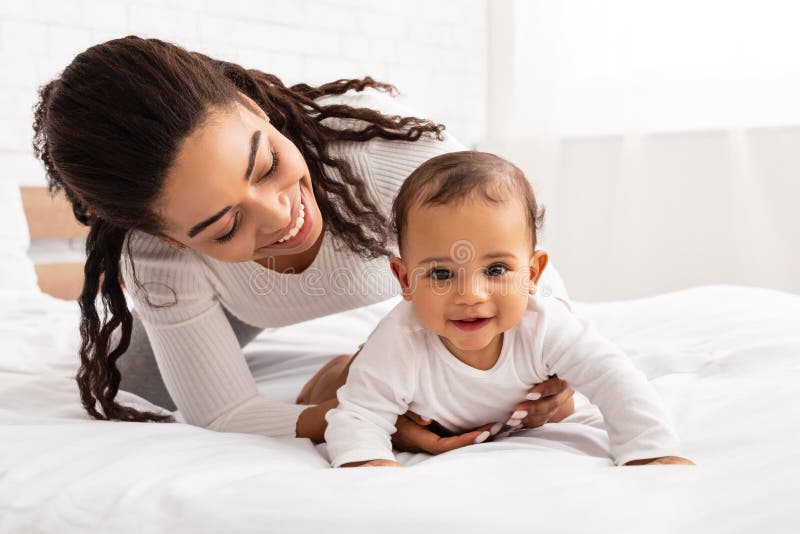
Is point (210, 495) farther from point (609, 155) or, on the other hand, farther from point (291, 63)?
point (609, 155)

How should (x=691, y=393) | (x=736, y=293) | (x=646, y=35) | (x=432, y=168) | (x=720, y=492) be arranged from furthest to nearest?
(x=646, y=35)
(x=736, y=293)
(x=691, y=393)
(x=432, y=168)
(x=720, y=492)

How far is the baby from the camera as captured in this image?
1.06 metres

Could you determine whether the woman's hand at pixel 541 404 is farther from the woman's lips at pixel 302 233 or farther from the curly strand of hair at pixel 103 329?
the curly strand of hair at pixel 103 329

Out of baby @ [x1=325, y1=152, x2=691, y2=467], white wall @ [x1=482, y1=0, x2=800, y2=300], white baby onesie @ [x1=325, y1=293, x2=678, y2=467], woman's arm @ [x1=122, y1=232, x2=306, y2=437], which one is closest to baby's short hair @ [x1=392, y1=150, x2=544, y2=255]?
baby @ [x1=325, y1=152, x2=691, y2=467]

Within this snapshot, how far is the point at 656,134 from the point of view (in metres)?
3.08

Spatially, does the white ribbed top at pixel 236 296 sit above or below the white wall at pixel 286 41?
below

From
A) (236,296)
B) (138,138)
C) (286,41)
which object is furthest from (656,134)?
(138,138)

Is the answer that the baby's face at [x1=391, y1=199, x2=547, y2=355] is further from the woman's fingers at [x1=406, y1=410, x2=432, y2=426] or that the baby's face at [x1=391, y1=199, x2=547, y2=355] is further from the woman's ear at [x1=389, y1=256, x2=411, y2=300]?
the woman's fingers at [x1=406, y1=410, x2=432, y2=426]

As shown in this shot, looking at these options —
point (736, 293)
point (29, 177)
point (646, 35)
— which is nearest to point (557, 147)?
point (646, 35)

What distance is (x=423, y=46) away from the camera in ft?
11.5

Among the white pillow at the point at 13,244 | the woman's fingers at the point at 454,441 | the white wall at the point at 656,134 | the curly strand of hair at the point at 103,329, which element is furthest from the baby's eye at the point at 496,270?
the white wall at the point at 656,134

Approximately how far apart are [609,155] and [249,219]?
234cm

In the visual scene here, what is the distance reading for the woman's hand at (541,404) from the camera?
1.17 m

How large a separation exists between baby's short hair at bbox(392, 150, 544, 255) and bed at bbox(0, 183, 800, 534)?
329mm
